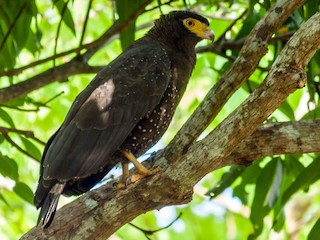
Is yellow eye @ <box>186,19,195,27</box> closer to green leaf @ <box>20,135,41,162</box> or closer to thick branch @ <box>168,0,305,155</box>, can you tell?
thick branch @ <box>168,0,305,155</box>

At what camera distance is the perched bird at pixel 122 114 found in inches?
181

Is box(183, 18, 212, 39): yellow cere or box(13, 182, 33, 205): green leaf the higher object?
box(183, 18, 212, 39): yellow cere

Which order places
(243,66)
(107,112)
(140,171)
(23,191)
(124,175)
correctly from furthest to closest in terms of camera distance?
1. (23,191)
2. (124,175)
3. (107,112)
4. (140,171)
5. (243,66)

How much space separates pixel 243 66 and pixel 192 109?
3.50 metres

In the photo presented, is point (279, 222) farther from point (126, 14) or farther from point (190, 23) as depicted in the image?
point (126, 14)

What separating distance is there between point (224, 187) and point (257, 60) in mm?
1439

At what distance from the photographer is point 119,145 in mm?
4824

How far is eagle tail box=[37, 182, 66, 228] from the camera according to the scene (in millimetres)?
4438

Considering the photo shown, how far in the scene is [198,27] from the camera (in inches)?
222

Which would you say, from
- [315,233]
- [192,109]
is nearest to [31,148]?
[315,233]

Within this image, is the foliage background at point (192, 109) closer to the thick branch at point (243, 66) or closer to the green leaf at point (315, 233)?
the green leaf at point (315, 233)

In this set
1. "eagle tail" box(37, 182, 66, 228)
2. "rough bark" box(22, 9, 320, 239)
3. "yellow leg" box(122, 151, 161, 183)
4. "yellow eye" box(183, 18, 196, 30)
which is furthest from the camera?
"yellow eye" box(183, 18, 196, 30)

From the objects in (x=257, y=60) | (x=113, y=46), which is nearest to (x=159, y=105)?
(x=257, y=60)

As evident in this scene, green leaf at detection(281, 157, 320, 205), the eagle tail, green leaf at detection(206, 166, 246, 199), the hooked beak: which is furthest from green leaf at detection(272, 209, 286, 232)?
the eagle tail
